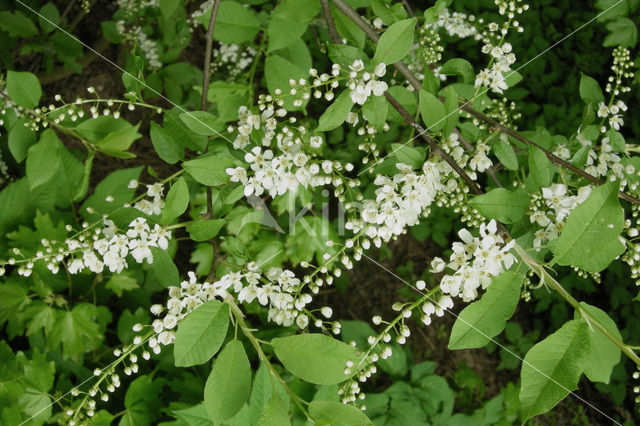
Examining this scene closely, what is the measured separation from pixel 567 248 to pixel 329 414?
2.54 feet

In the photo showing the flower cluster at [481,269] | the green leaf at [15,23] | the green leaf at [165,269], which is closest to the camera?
the flower cluster at [481,269]

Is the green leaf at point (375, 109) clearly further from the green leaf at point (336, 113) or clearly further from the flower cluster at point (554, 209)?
the flower cluster at point (554, 209)

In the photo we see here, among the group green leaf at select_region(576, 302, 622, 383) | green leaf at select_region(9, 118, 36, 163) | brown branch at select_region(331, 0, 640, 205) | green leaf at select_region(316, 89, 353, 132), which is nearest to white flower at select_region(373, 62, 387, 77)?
green leaf at select_region(316, 89, 353, 132)

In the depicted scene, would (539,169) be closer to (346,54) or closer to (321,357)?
(346,54)

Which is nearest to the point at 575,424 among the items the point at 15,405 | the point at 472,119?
the point at 472,119

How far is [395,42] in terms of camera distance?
1.36 metres

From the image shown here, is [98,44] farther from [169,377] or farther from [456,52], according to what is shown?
[456,52]

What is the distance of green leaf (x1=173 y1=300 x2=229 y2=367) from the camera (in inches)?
50.9

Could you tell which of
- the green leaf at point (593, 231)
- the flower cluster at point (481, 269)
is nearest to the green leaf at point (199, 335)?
the flower cluster at point (481, 269)

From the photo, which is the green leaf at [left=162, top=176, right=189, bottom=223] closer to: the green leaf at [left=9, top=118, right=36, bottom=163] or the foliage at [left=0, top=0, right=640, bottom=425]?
the foliage at [left=0, top=0, right=640, bottom=425]

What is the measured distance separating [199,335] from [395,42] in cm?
99

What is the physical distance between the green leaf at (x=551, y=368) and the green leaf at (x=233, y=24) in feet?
5.41

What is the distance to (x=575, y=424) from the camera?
3.57 meters

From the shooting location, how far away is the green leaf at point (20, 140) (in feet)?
6.29
